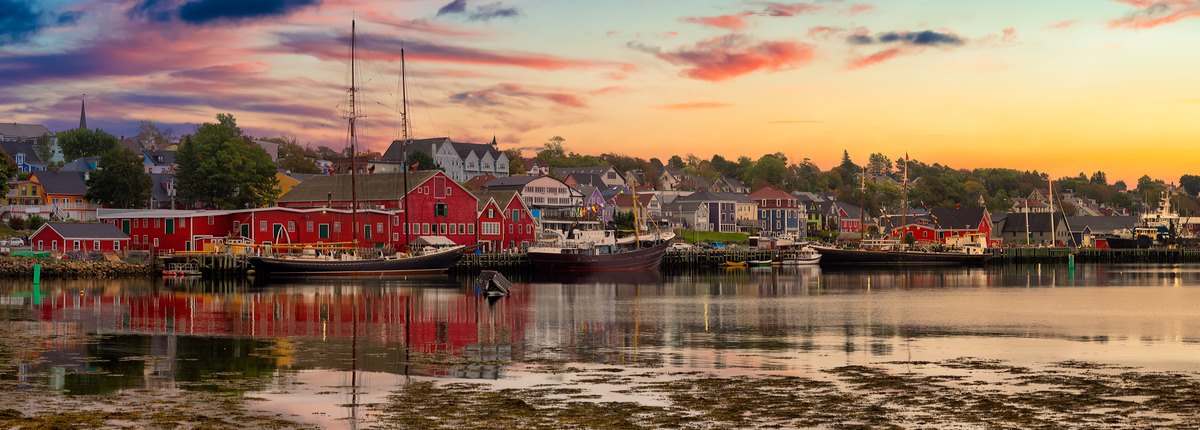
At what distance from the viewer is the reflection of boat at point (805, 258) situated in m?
114

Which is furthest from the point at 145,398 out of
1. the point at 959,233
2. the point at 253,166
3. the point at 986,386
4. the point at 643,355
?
the point at 959,233

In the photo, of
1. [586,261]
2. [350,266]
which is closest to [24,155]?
[586,261]

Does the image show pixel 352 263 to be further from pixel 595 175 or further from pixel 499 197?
pixel 595 175

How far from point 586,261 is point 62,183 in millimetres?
74208

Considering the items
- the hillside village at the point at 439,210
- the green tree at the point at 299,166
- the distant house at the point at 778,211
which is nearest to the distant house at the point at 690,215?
the hillside village at the point at 439,210

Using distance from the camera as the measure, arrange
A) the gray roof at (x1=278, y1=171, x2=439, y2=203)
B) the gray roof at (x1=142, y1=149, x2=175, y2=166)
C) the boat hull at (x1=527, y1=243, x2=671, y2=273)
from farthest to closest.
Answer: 1. the gray roof at (x1=142, y1=149, x2=175, y2=166)
2. the gray roof at (x1=278, y1=171, x2=439, y2=203)
3. the boat hull at (x1=527, y1=243, x2=671, y2=273)

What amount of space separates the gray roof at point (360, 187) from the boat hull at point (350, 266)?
1520 centimetres

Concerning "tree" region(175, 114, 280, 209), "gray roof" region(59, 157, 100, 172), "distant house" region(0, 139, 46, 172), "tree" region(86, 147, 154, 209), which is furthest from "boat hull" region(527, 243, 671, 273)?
"distant house" region(0, 139, 46, 172)

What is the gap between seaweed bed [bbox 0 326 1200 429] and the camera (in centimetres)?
2011

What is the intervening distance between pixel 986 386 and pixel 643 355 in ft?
30.0

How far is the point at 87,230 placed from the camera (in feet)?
290

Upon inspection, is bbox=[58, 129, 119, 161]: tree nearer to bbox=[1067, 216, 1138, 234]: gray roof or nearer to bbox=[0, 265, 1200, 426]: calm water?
bbox=[0, 265, 1200, 426]: calm water

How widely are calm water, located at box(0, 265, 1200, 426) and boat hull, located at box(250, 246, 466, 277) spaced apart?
8688mm

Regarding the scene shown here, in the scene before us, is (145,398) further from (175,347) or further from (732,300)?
(732,300)
